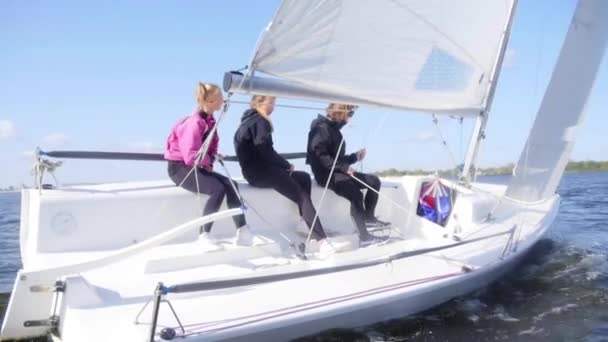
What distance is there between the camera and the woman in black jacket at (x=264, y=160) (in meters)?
4.67

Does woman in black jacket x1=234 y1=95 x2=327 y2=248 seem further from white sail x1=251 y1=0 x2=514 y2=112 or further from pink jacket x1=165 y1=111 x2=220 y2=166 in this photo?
white sail x1=251 y1=0 x2=514 y2=112

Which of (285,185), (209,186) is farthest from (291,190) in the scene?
(209,186)

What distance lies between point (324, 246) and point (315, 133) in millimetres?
1293

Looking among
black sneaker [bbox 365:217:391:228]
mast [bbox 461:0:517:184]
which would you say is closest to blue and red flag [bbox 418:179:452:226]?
mast [bbox 461:0:517:184]

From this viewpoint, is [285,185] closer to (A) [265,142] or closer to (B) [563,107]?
(A) [265,142]

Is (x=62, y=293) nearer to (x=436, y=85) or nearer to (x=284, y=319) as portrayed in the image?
(x=284, y=319)

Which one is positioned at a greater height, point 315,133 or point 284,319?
point 315,133

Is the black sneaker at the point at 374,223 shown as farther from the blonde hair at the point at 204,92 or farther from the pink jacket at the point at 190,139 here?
the blonde hair at the point at 204,92

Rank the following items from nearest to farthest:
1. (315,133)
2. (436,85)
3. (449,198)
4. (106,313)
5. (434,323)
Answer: (106,313), (434,323), (436,85), (315,133), (449,198)

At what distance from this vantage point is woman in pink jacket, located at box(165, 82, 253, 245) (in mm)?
4391

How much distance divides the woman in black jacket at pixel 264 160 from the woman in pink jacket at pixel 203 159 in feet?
0.96

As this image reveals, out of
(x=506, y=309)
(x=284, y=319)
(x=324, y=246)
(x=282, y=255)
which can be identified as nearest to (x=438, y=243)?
(x=506, y=309)

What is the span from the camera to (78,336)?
2844 millimetres

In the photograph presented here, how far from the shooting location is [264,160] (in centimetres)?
489
